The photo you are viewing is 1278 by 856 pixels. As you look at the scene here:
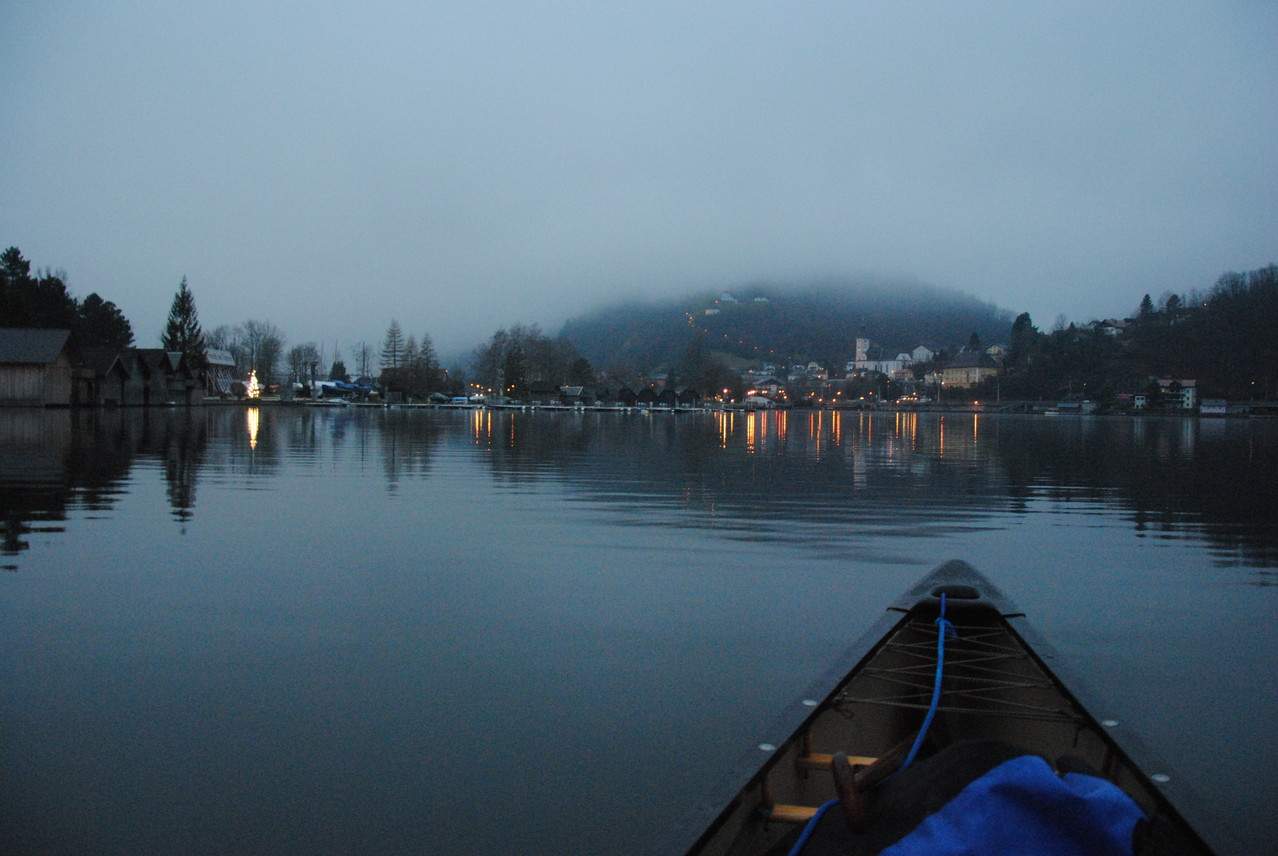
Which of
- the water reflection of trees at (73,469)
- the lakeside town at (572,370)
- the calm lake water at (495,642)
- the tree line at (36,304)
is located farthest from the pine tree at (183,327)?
the calm lake water at (495,642)

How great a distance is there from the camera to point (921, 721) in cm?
349

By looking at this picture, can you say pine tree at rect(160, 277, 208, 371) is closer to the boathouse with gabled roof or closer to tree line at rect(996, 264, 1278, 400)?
the boathouse with gabled roof

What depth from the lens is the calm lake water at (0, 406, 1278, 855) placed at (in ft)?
11.9

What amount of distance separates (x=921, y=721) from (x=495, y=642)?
3255 mm

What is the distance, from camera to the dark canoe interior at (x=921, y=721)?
2.47 metres

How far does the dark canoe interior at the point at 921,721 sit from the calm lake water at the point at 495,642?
23cm

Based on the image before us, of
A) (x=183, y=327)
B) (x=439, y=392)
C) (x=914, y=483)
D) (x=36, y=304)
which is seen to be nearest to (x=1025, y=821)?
(x=914, y=483)

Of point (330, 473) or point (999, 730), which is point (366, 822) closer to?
point (999, 730)

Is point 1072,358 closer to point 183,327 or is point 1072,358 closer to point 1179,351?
point 1179,351

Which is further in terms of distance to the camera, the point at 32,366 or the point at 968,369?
the point at 968,369

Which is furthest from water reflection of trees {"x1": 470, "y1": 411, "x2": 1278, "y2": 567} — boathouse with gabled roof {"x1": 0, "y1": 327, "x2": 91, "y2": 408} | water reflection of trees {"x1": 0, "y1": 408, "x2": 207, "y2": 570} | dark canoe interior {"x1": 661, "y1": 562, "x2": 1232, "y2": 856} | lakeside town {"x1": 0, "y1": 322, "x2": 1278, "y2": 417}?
lakeside town {"x1": 0, "y1": 322, "x2": 1278, "y2": 417}

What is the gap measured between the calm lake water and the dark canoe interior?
0.23 meters

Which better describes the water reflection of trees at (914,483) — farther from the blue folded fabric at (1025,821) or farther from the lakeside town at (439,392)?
the lakeside town at (439,392)

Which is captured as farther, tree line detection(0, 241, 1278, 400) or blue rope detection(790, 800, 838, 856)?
tree line detection(0, 241, 1278, 400)
